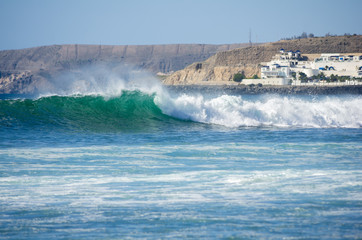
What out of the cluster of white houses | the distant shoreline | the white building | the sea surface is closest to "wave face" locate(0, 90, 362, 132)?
the sea surface

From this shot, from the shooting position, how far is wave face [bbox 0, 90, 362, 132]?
738 inches

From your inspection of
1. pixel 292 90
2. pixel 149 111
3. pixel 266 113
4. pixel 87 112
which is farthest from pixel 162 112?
pixel 292 90

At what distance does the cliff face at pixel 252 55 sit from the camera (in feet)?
461

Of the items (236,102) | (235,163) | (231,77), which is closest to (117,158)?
(235,163)

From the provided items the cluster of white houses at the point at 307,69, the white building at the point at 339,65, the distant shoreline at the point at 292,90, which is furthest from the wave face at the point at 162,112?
the white building at the point at 339,65

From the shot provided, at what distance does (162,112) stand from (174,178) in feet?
39.0

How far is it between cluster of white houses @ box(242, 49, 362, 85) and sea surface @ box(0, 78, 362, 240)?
320 ft

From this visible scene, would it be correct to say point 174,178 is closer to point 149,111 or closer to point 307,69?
point 149,111

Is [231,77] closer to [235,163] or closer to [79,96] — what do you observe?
[79,96]

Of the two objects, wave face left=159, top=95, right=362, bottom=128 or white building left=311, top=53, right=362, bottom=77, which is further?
white building left=311, top=53, right=362, bottom=77

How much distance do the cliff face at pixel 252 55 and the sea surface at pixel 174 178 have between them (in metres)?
121

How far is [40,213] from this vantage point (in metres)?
6.98

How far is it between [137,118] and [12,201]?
12346 mm

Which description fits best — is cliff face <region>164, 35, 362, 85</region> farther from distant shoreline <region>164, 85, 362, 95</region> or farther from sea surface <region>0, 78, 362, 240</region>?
sea surface <region>0, 78, 362, 240</region>
